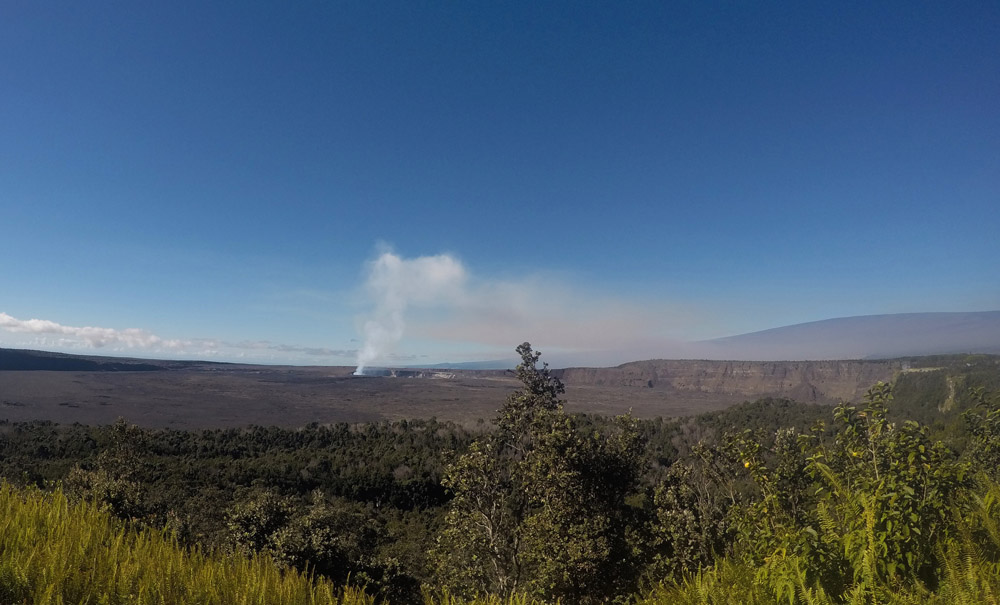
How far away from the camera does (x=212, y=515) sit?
30.2 meters

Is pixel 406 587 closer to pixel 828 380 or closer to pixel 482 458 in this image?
pixel 482 458

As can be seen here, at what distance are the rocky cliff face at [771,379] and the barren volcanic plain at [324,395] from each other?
0.38 m

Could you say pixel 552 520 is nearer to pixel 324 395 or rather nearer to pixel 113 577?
pixel 113 577

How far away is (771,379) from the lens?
542ft

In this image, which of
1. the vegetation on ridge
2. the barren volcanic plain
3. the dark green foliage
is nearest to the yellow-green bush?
the vegetation on ridge

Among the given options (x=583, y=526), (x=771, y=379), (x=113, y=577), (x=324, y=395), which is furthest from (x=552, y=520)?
(x=771, y=379)

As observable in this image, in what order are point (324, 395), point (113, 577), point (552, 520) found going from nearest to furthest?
point (113, 577)
point (552, 520)
point (324, 395)

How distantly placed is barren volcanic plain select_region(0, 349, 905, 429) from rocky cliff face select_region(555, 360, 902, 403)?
→ 38 centimetres

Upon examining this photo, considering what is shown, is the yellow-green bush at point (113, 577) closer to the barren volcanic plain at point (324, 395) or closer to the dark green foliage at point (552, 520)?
the dark green foliage at point (552, 520)

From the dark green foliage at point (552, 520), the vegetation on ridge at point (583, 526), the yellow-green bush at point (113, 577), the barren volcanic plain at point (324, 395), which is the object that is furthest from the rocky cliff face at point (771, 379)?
the yellow-green bush at point (113, 577)

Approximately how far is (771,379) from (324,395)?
486 feet

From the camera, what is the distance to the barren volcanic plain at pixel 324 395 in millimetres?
81875

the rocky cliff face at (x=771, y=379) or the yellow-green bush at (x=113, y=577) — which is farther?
the rocky cliff face at (x=771, y=379)

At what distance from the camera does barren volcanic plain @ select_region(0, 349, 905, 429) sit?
8188 cm
